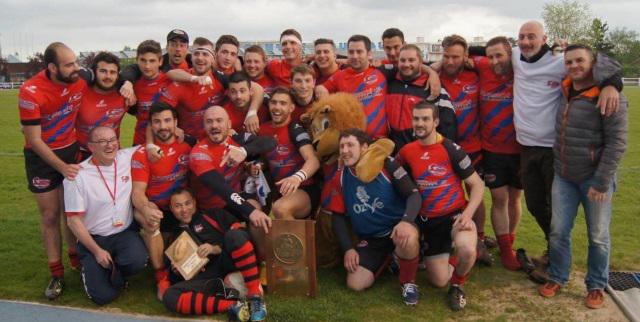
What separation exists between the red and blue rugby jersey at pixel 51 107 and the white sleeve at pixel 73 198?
50 centimetres

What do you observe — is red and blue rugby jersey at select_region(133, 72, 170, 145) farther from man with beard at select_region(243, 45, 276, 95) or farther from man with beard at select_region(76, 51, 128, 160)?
man with beard at select_region(243, 45, 276, 95)

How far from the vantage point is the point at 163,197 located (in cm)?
479

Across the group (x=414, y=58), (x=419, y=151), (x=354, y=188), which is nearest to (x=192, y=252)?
(x=354, y=188)

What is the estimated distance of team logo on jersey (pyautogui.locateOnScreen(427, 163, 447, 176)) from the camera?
14.7 ft

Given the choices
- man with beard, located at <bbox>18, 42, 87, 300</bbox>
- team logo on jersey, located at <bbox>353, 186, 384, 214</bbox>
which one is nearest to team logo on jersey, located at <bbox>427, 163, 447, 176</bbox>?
team logo on jersey, located at <bbox>353, 186, 384, 214</bbox>

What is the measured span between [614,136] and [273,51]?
71.1 m

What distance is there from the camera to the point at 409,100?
5059 mm

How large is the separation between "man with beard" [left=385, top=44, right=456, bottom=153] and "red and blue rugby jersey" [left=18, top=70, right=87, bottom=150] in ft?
9.42

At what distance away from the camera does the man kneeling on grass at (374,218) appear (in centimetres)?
435

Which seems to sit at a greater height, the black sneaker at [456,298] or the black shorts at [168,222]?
the black shorts at [168,222]

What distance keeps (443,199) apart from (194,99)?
253 cm

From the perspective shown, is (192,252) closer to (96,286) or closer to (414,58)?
(96,286)

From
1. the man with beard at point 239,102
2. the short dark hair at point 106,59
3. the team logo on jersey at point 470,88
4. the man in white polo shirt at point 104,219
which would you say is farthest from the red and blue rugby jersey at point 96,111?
the team logo on jersey at point 470,88

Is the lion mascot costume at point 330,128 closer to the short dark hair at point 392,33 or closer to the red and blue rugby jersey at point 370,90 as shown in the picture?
the red and blue rugby jersey at point 370,90
